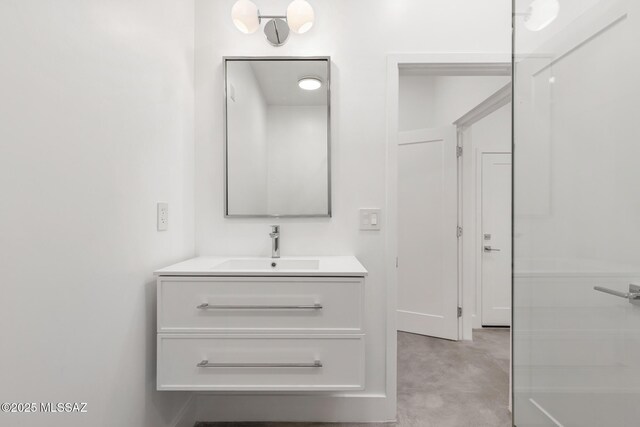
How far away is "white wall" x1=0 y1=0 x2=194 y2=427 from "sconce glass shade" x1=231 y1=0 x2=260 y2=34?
1.05ft

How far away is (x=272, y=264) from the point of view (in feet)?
5.55

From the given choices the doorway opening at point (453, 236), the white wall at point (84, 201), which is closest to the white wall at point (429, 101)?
the doorway opening at point (453, 236)

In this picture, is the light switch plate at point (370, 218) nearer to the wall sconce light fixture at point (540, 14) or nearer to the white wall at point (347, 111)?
the white wall at point (347, 111)

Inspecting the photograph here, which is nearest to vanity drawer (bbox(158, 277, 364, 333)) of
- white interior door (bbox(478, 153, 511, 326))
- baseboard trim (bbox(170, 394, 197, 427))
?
baseboard trim (bbox(170, 394, 197, 427))

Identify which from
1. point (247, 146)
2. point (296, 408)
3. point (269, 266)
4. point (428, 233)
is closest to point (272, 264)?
point (269, 266)

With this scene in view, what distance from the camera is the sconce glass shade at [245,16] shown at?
165 cm

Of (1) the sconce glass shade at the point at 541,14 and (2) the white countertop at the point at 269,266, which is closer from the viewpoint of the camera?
(1) the sconce glass shade at the point at 541,14

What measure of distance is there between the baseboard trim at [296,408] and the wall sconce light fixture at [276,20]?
203 cm

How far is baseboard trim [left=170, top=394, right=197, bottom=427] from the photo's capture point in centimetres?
160

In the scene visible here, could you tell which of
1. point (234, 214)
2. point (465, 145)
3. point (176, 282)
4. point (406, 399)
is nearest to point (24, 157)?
point (176, 282)

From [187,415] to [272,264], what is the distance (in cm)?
94

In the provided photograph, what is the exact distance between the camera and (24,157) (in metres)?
0.78

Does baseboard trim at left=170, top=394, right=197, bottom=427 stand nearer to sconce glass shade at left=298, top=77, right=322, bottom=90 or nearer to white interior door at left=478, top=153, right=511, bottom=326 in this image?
sconce glass shade at left=298, top=77, right=322, bottom=90

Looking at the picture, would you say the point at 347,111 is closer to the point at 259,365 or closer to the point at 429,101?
the point at 259,365
